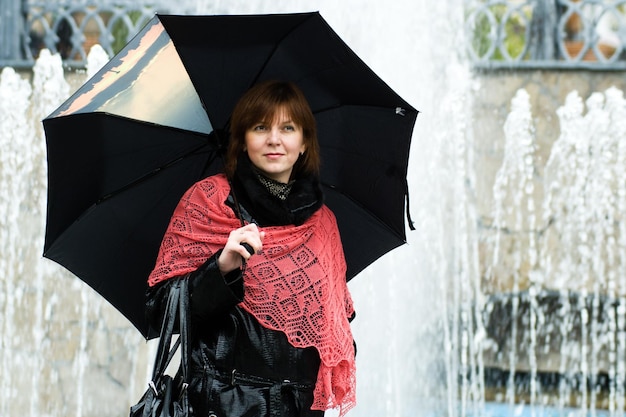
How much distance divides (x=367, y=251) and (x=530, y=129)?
9.05ft

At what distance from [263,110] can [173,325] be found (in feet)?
1.60

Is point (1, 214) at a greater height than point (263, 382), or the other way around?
point (1, 214)

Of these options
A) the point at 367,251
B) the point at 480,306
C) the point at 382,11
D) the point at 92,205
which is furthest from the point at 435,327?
the point at 92,205

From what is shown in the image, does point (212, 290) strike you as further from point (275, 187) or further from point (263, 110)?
point (263, 110)

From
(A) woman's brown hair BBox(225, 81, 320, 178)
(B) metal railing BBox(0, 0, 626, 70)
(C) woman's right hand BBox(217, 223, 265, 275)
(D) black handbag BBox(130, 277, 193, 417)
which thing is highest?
(B) metal railing BBox(0, 0, 626, 70)

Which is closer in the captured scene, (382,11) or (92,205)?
(92,205)

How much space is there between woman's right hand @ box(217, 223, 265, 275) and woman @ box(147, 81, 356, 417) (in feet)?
0.11

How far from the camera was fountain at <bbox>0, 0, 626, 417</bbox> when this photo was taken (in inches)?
210

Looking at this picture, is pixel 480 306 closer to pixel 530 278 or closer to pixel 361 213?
pixel 530 278

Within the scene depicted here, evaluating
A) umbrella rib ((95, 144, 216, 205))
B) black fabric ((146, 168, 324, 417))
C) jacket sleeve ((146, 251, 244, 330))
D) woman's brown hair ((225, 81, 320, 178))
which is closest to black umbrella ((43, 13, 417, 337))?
umbrella rib ((95, 144, 216, 205))

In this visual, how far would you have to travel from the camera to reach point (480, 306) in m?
5.41

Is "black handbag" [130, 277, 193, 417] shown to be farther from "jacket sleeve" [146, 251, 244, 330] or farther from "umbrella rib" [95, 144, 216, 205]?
"umbrella rib" [95, 144, 216, 205]

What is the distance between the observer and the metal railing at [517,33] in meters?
5.52

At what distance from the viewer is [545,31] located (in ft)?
18.3
